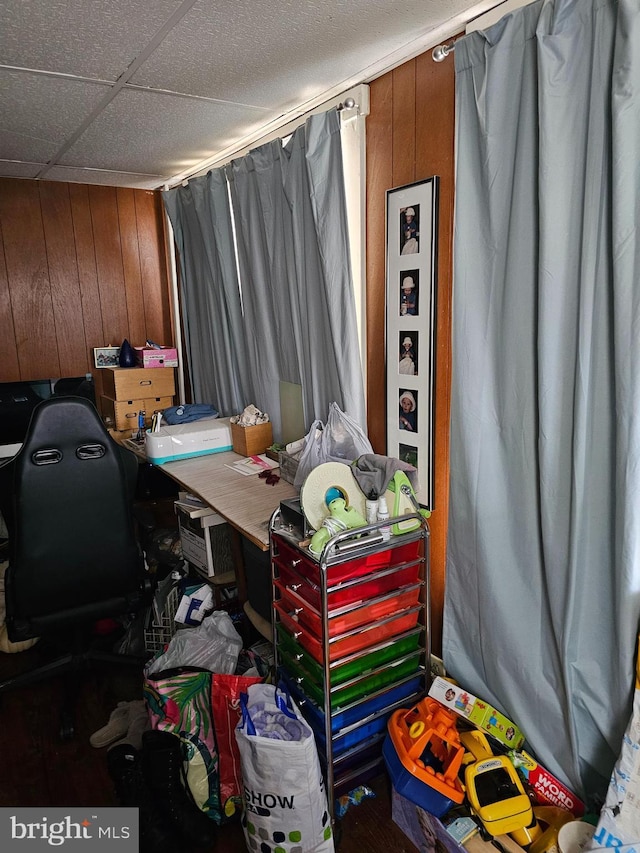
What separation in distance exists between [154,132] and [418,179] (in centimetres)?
141

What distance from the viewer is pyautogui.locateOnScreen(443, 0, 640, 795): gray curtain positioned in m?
1.32

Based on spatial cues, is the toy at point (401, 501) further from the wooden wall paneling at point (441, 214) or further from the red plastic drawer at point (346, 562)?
the wooden wall paneling at point (441, 214)

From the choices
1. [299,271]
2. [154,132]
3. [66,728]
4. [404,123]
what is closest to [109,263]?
[154,132]

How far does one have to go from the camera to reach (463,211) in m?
1.67

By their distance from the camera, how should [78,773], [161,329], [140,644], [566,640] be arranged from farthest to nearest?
[161,329], [140,644], [78,773], [566,640]

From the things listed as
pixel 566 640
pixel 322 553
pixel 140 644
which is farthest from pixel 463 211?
pixel 140 644

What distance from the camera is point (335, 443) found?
2180 mm

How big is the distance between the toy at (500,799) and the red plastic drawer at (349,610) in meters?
0.47

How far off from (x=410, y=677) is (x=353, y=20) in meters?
1.98

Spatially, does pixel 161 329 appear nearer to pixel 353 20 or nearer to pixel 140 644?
pixel 140 644

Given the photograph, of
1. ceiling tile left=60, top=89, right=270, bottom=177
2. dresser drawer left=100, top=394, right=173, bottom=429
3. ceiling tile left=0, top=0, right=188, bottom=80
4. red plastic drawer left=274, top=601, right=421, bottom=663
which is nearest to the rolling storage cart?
red plastic drawer left=274, top=601, right=421, bottom=663

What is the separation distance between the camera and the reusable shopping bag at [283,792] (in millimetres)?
1477

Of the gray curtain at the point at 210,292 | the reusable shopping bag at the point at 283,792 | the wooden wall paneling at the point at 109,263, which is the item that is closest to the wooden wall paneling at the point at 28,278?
the wooden wall paneling at the point at 109,263

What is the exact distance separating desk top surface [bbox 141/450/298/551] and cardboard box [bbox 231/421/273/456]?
0.07 m
